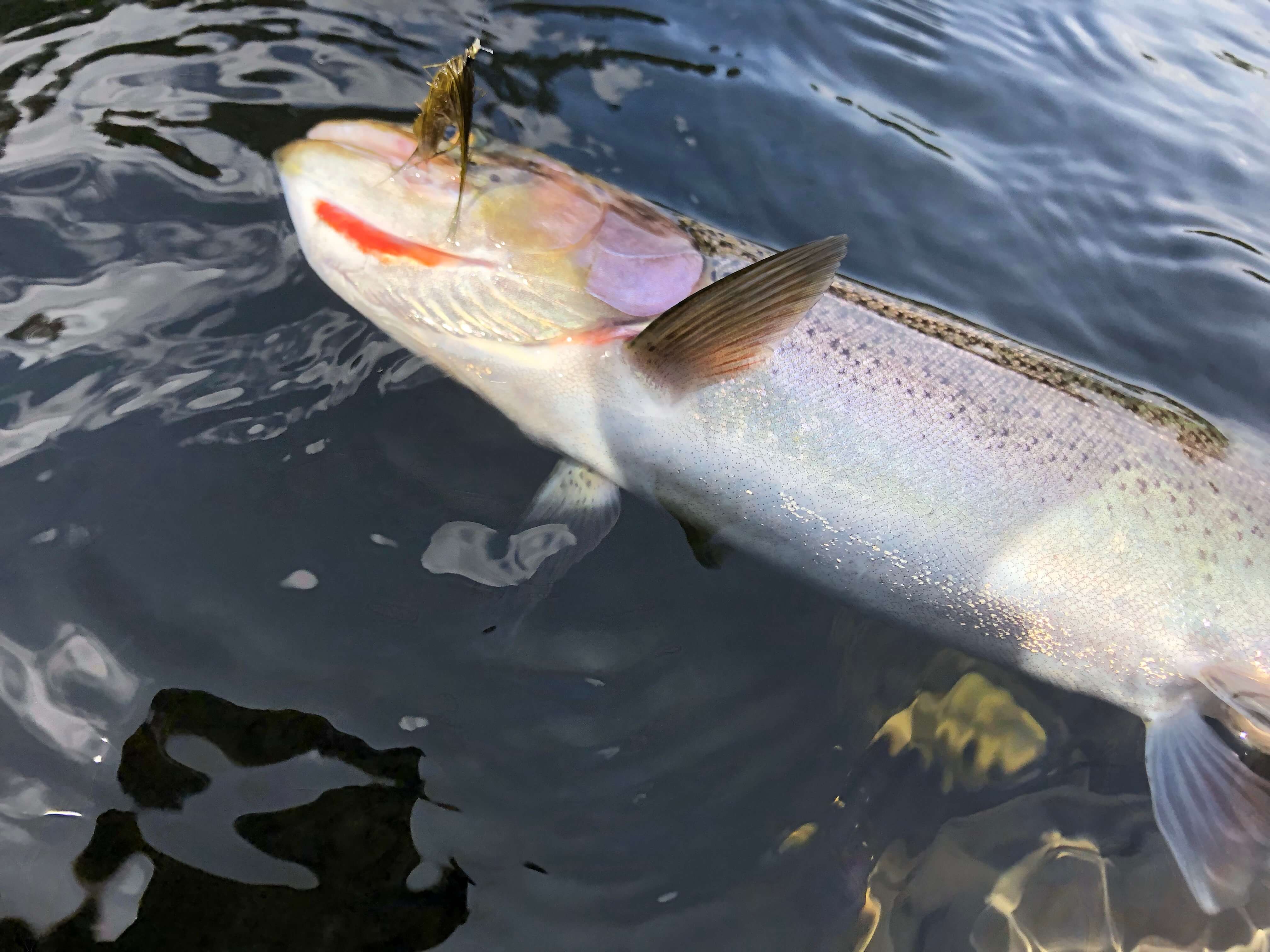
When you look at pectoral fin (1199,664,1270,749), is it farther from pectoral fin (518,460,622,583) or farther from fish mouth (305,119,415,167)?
fish mouth (305,119,415,167)

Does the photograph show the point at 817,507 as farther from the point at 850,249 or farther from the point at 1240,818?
the point at 850,249

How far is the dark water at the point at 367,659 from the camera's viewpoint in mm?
1861

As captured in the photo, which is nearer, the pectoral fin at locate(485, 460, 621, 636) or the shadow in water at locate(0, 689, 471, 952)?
the shadow in water at locate(0, 689, 471, 952)

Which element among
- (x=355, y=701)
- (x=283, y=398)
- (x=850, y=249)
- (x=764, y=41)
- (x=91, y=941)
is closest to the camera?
(x=91, y=941)

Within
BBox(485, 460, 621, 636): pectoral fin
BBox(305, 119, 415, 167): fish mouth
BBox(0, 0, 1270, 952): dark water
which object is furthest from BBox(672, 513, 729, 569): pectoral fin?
BBox(305, 119, 415, 167): fish mouth

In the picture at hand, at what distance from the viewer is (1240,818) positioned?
88.7 inches

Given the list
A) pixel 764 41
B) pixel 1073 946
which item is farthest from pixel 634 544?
pixel 764 41

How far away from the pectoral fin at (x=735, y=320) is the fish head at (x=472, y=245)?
17 centimetres

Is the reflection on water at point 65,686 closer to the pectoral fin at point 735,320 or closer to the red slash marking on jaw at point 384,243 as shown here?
the red slash marking on jaw at point 384,243

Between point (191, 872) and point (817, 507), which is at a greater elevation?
point (817, 507)

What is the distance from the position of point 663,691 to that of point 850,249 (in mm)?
2235

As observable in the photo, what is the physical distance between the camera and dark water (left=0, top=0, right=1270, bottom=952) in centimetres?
186

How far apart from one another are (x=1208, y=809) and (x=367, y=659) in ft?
7.52

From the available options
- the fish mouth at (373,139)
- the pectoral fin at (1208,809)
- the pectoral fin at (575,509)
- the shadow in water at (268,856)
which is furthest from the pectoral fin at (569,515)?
the pectoral fin at (1208,809)
